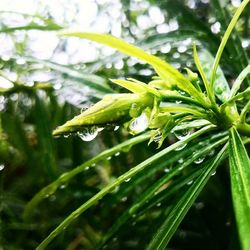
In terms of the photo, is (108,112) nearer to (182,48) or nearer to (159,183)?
(159,183)

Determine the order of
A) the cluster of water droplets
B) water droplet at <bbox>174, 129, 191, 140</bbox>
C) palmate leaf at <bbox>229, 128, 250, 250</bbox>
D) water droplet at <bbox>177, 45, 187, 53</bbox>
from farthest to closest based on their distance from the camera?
1. water droplet at <bbox>177, 45, 187, 53</bbox>
2. water droplet at <bbox>174, 129, 191, 140</bbox>
3. the cluster of water droplets
4. palmate leaf at <bbox>229, 128, 250, 250</bbox>

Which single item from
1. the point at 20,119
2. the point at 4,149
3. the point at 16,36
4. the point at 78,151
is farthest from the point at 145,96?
the point at 16,36

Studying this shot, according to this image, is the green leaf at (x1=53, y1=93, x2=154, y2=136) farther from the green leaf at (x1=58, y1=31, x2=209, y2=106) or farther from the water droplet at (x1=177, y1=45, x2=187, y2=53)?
the water droplet at (x1=177, y1=45, x2=187, y2=53)

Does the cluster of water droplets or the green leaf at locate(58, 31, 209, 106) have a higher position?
the green leaf at locate(58, 31, 209, 106)

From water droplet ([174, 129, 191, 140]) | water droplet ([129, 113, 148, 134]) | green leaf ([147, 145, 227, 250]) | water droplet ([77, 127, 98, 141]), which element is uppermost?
water droplet ([77, 127, 98, 141])

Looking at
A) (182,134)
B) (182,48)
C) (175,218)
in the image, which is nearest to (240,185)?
(175,218)

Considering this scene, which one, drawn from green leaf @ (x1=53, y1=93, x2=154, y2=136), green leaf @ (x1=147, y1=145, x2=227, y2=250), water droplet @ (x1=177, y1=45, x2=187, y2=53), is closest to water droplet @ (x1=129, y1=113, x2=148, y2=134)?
green leaf @ (x1=53, y1=93, x2=154, y2=136)
